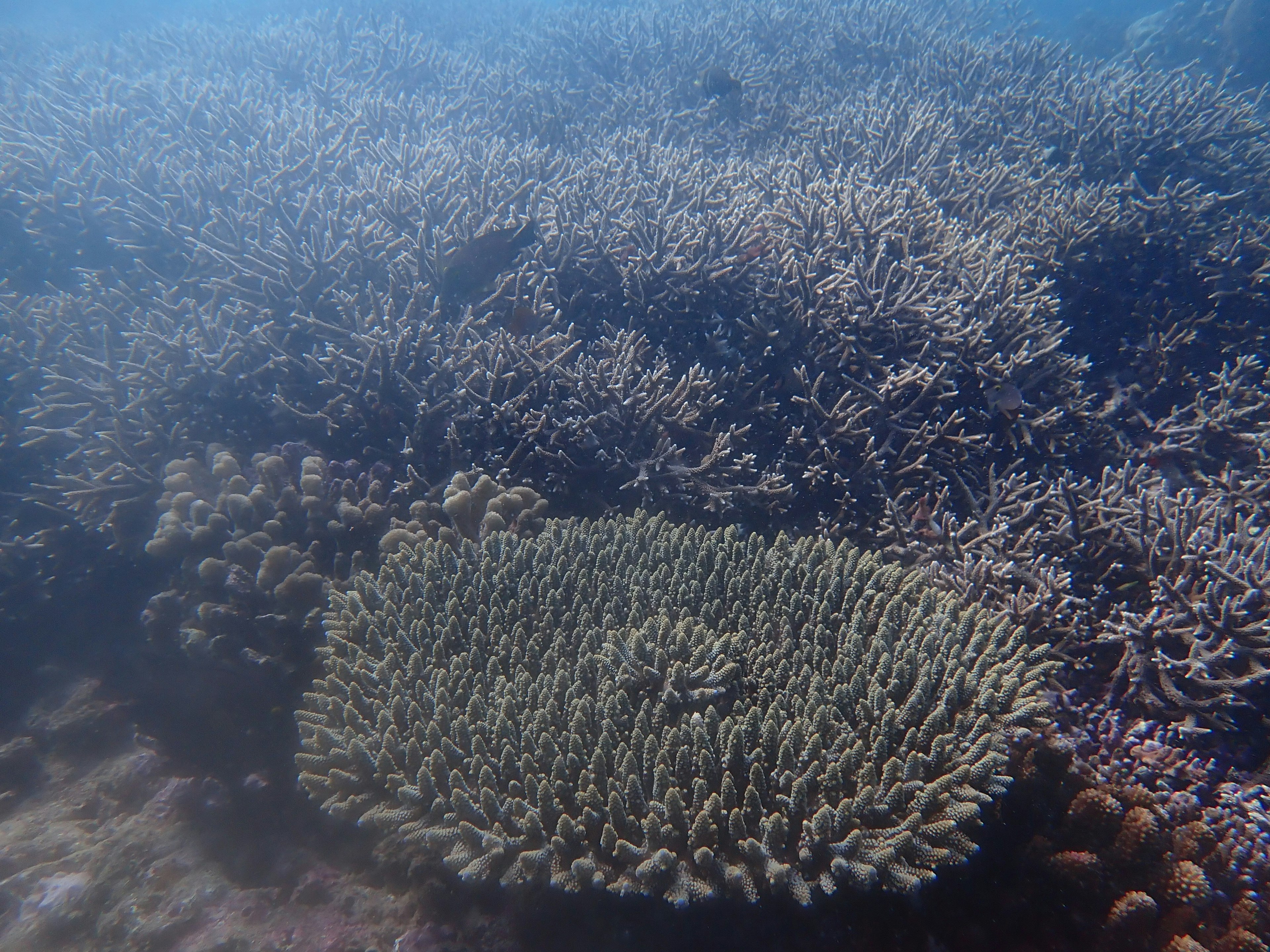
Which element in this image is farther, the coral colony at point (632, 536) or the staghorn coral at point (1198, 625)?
the staghorn coral at point (1198, 625)

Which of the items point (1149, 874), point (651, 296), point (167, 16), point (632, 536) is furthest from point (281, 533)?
point (167, 16)

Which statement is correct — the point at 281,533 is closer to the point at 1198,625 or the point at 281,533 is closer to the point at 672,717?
the point at 672,717

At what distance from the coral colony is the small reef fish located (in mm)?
53

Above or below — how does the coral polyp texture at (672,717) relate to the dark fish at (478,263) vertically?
below

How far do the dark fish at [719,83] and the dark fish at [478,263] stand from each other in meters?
4.92

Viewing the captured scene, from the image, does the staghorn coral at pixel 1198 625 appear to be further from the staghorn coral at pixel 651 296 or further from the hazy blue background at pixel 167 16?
the hazy blue background at pixel 167 16

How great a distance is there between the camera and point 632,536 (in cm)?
281

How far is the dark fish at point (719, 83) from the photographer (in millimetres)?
7852

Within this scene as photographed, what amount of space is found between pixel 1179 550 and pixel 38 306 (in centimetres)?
782

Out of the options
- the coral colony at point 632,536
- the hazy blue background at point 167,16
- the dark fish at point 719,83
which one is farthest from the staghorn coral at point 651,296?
the hazy blue background at point 167,16

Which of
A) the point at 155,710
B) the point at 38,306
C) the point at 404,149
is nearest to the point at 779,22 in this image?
the point at 404,149

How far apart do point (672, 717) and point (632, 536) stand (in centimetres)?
93

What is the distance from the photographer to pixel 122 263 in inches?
210

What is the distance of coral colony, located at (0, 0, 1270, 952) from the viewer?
196 cm
